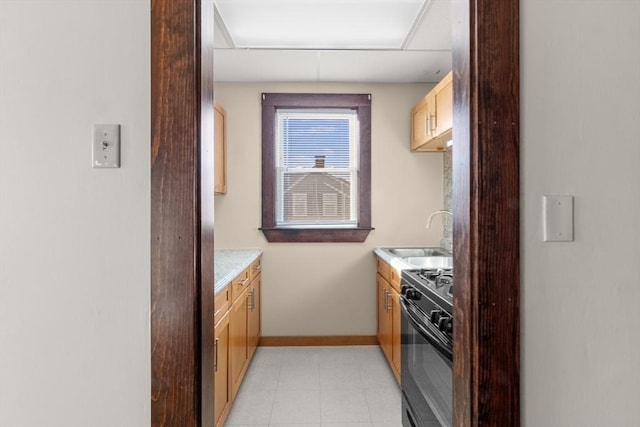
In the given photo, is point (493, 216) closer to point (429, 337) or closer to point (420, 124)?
point (429, 337)

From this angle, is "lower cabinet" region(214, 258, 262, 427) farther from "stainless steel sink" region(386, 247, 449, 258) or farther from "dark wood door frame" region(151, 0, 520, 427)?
"stainless steel sink" region(386, 247, 449, 258)

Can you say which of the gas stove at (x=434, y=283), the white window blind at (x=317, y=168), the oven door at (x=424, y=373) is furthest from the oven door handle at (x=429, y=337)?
the white window blind at (x=317, y=168)

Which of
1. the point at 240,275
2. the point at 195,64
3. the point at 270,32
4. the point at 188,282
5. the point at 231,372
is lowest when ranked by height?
the point at 231,372

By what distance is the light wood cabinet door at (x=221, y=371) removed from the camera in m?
1.97

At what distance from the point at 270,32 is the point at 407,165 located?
171cm

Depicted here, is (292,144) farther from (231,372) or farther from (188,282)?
(188,282)

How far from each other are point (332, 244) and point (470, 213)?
2.74m

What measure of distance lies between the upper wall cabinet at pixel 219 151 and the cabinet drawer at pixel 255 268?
66 cm

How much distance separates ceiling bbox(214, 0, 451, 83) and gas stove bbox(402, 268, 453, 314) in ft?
4.80

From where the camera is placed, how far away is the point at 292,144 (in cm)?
369

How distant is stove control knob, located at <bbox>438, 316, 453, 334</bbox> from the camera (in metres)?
1.51
